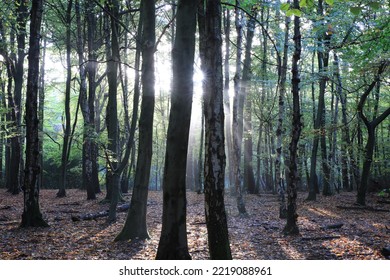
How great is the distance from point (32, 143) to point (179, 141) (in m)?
5.74

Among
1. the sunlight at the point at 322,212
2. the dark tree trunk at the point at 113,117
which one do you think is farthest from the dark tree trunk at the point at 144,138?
the sunlight at the point at 322,212

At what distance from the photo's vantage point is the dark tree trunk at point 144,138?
7.82 metres

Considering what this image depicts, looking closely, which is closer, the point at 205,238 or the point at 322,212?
the point at 205,238

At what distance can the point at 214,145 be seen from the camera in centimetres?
475

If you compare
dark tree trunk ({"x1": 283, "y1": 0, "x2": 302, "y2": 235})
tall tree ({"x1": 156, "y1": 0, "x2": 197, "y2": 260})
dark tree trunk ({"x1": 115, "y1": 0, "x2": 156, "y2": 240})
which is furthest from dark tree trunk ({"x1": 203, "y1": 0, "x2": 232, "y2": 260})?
dark tree trunk ({"x1": 283, "y1": 0, "x2": 302, "y2": 235})

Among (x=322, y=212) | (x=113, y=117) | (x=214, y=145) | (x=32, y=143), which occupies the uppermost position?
(x=113, y=117)

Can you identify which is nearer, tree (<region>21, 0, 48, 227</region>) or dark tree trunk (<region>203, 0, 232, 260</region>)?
dark tree trunk (<region>203, 0, 232, 260</region>)

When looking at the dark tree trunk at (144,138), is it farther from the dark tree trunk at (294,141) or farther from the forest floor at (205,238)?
the dark tree trunk at (294,141)

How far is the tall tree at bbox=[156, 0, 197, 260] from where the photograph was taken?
505cm

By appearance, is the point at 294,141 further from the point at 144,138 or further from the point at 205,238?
the point at 144,138

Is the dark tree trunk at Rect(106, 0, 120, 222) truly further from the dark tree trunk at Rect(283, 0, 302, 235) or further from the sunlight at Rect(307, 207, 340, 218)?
the sunlight at Rect(307, 207, 340, 218)

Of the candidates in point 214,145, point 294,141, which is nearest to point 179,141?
point 214,145

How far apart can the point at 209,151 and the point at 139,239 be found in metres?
3.98

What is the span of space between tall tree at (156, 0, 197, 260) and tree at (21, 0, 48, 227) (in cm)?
534
